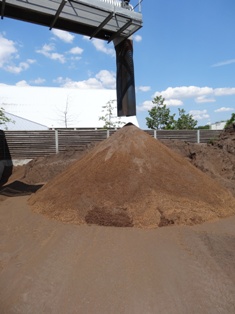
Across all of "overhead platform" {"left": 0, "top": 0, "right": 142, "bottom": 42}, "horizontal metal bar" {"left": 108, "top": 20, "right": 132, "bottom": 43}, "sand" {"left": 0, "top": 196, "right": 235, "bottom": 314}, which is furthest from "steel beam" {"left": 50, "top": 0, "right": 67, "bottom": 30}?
"sand" {"left": 0, "top": 196, "right": 235, "bottom": 314}

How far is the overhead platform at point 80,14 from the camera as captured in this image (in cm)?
801

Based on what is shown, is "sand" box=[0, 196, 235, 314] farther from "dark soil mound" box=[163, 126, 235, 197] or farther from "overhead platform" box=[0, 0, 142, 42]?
"dark soil mound" box=[163, 126, 235, 197]

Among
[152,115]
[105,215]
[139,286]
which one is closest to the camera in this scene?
[139,286]

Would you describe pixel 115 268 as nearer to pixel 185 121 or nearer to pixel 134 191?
pixel 134 191

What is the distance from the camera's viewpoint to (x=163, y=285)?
360 centimetres

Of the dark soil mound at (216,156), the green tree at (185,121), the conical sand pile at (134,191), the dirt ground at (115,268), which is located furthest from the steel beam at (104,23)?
the green tree at (185,121)

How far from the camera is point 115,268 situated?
3961mm

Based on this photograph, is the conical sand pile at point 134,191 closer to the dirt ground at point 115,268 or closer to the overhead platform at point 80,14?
the dirt ground at point 115,268

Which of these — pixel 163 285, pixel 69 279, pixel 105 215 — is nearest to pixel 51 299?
pixel 69 279

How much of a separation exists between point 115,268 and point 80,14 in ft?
24.4

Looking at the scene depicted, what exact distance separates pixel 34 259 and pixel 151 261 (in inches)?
69.1

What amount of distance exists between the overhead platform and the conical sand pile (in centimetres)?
349

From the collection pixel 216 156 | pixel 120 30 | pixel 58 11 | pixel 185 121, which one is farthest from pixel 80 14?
pixel 185 121

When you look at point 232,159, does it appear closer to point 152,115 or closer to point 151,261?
point 151,261
